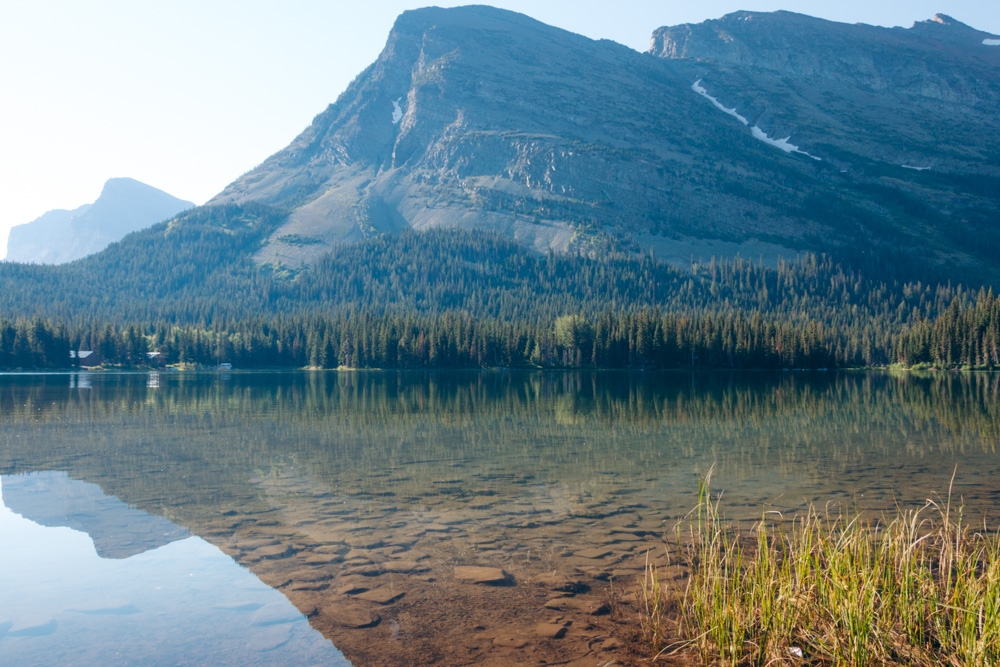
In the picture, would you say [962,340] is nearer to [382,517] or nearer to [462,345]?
[462,345]

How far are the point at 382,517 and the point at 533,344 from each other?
443 ft

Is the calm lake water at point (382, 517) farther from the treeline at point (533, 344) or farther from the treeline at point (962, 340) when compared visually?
the treeline at point (533, 344)

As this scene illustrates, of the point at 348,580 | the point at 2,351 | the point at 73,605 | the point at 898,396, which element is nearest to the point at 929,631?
the point at 348,580

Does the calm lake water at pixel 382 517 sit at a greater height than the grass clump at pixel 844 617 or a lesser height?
lesser

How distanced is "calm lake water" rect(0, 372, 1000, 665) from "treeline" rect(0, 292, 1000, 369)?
10056 cm

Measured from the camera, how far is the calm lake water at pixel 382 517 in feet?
36.0

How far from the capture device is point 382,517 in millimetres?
18016

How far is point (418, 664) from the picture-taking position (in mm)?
9812

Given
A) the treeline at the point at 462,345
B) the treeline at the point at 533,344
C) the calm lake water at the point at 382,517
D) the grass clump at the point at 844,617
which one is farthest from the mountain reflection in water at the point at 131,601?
the treeline at the point at 533,344

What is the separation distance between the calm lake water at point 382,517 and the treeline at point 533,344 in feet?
330

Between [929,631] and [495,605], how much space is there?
22.0ft

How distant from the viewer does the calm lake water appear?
11.0m

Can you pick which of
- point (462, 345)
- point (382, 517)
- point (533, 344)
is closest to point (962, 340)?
point (533, 344)

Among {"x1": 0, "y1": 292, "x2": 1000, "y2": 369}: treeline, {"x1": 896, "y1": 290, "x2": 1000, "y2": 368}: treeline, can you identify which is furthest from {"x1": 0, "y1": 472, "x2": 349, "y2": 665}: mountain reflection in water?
{"x1": 896, "y1": 290, "x2": 1000, "y2": 368}: treeline
